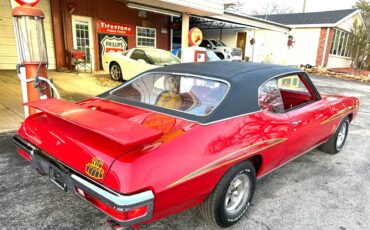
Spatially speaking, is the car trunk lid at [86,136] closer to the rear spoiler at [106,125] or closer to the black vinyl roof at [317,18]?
the rear spoiler at [106,125]

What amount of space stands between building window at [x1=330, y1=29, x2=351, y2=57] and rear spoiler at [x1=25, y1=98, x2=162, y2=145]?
933 inches

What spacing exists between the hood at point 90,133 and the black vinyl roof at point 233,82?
24 centimetres

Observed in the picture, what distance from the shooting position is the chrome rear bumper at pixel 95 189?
1702 millimetres

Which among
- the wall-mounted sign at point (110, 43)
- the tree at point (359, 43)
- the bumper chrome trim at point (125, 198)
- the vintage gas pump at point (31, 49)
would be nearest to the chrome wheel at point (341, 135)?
the bumper chrome trim at point (125, 198)

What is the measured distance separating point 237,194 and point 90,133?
56.0 inches

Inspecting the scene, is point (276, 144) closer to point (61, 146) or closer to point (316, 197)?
point (316, 197)

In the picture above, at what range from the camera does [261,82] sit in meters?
2.78

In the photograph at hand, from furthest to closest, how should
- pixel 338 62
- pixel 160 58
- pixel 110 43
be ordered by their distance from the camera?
pixel 338 62 < pixel 110 43 < pixel 160 58

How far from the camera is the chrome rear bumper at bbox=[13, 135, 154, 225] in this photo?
1.70 m

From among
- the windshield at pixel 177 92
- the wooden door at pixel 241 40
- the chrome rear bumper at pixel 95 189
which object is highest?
the wooden door at pixel 241 40

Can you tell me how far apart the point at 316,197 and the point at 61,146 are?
2689 millimetres

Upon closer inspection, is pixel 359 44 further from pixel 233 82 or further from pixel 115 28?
pixel 233 82

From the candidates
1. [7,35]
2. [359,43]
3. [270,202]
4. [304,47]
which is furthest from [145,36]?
[359,43]

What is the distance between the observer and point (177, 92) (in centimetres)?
297
